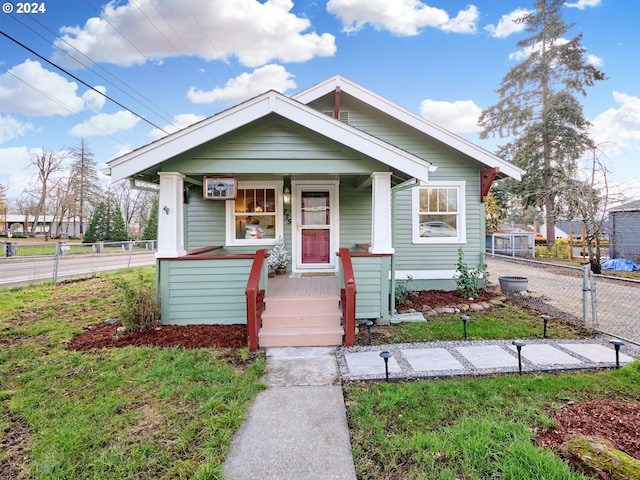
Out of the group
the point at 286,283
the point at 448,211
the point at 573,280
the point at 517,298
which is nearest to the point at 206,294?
the point at 286,283

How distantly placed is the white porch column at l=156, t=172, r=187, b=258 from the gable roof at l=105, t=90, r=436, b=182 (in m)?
0.36

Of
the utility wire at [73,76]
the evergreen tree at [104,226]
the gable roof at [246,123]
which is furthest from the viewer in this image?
the evergreen tree at [104,226]

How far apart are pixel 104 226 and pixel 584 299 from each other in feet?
116

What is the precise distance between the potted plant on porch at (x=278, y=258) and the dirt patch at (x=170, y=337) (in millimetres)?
1913

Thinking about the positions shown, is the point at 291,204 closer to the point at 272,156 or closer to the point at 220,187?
the point at 220,187

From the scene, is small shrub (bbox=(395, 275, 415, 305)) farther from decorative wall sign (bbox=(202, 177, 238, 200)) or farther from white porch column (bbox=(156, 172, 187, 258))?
white porch column (bbox=(156, 172, 187, 258))

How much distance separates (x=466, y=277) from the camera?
682 cm

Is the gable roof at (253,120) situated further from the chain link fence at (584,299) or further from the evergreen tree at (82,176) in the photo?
the evergreen tree at (82,176)

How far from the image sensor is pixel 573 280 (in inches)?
372

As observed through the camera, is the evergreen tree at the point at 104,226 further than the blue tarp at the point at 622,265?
Yes

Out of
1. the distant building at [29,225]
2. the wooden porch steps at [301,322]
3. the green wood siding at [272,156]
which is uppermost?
the distant building at [29,225]

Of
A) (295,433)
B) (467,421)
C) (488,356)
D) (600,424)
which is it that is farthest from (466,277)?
(295,433)

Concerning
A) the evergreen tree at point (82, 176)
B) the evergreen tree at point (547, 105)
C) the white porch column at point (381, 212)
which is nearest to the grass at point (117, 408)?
the white porch column at point (381, 212)

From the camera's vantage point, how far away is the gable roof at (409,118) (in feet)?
22.4
